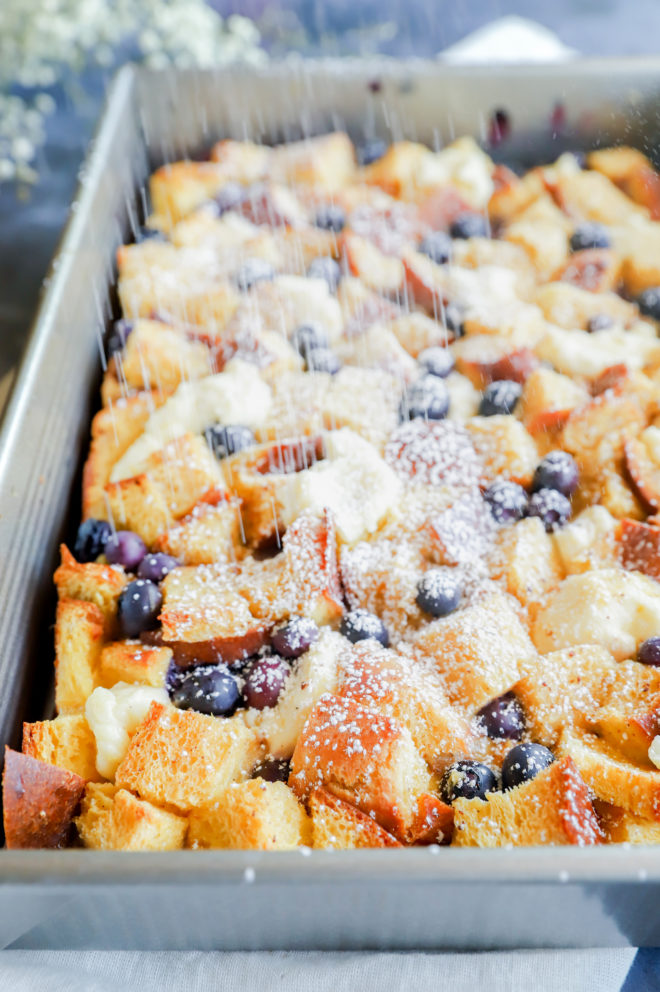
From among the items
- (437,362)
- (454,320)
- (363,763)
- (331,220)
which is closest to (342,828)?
(363,763)

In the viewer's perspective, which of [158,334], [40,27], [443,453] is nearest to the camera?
[443,453]

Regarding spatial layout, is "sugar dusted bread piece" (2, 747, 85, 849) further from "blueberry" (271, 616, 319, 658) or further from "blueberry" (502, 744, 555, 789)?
"blueberry" (502, 744, 555, 789)

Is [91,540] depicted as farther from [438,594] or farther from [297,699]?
[438,594]

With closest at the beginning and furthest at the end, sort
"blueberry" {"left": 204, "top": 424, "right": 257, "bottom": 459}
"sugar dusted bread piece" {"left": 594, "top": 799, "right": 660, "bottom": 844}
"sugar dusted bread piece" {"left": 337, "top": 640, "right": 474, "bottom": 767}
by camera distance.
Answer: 1. "sugar dusted bread piece" {"left": 594, "top": 799, "right": 660, "bottom": 844}
2. "sugar dusted bread piece" {"left": 337, "top": 640, "right": 474, "bottom": 767}
3. "blueberry" {"left": 204, "top": 424, "right": 257, "bottom": 459}

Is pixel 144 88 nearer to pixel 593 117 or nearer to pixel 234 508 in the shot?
pixel 593 117

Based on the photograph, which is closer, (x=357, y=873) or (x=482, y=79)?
(x=357, y=873)

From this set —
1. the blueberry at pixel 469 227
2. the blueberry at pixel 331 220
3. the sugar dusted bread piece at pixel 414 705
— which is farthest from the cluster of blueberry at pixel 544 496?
the blueberry at pixel 331 220

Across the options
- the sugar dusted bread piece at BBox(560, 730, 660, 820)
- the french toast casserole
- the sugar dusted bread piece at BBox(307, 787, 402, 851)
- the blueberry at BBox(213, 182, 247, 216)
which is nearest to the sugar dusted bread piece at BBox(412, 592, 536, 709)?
the french toast casserole

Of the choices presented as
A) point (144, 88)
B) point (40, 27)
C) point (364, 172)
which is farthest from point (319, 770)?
point (40, 27)
